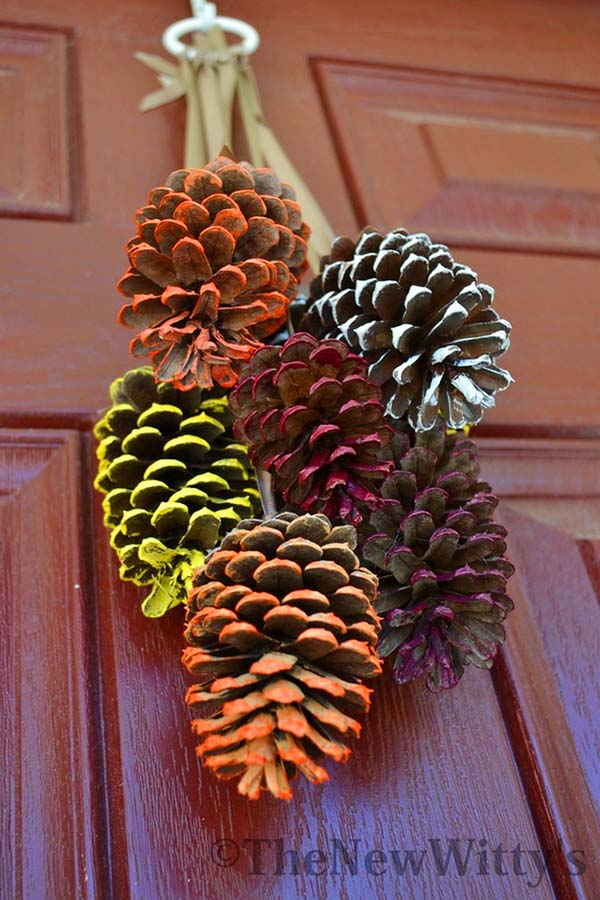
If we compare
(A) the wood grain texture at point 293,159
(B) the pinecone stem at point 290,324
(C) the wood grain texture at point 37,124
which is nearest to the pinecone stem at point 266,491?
(B) the pinecone stem at point 290,324

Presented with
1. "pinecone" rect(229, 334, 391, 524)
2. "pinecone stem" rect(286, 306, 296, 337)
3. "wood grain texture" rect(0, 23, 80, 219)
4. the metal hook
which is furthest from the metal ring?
"pinecone" rect(229, 334, 391, 524)

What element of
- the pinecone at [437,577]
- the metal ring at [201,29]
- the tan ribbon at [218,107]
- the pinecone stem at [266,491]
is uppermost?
the metal ring at [201,29]

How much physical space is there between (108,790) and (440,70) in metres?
0.87

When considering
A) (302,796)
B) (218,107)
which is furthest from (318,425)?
(218,107)

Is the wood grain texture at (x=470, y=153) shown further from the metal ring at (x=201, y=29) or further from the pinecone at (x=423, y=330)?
the pinecone at (x=423, y=330)

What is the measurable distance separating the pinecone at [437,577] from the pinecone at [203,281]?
0.12 metres

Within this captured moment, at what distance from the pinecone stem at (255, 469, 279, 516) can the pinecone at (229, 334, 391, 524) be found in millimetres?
11

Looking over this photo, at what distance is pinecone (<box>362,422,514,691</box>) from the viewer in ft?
1.59

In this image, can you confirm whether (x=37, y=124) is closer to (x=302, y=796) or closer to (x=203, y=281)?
(x=203, y=281)

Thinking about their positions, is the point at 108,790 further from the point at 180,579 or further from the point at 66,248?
the point at 66,248

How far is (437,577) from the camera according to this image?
489 mm

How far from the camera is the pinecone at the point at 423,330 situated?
1.69ft

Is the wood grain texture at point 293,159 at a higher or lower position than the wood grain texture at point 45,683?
higher

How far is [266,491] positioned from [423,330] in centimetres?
14
